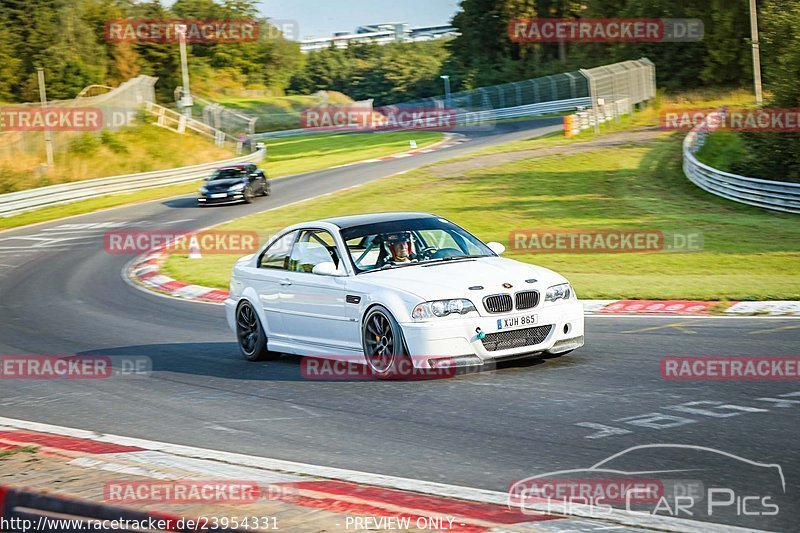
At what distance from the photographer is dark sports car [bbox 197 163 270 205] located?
36.6 meters

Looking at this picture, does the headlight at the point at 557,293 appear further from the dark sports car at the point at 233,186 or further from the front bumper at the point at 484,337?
the dark sports car at the point at 233,186

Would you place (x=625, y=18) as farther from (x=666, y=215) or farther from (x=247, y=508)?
(x=247, y=508)

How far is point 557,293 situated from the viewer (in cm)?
984

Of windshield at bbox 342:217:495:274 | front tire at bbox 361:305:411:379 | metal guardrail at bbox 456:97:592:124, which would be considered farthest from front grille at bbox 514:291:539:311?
metal guardrail at bbox 456:97:592:124

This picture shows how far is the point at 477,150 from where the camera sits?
1858 inches

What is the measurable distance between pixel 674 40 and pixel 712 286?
57899 millimetres

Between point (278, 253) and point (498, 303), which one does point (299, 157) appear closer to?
point (278, 253)

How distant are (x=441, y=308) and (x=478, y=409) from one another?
4.39ft

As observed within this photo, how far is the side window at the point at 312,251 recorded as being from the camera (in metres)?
10.9

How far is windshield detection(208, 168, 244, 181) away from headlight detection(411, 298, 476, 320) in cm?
2877

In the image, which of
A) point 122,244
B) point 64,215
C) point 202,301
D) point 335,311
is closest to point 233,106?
point 64,215

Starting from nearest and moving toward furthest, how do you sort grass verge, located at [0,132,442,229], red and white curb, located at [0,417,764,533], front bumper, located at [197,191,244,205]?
red and white curb, located at [0,417,764,533], front bumper, located at [197,191,244,205], grass verge, located at [0,132,442,229]

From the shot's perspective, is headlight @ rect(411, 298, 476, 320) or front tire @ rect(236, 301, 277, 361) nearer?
headlight @ rect(411, 298, 476, 320)

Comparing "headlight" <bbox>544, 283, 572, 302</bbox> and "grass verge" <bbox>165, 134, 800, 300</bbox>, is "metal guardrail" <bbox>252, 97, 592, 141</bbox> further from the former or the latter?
"headlight" <bbox>544, 283, 572, 302</bbox>
